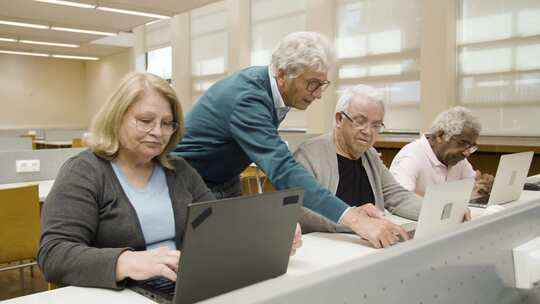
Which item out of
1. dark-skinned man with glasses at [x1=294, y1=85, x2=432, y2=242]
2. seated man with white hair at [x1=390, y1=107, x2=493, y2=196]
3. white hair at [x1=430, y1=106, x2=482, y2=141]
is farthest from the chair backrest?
white hair at [x1=430, y1=106, x2=482, y2=141]

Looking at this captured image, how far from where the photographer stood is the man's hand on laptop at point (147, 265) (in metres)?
1.05

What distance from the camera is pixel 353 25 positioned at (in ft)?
19.4

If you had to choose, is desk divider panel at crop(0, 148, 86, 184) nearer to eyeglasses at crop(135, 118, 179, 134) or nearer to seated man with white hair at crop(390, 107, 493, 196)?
eyeglasses at crop(135, 118, 179, 134)

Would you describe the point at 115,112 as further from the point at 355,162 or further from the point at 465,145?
the point at 465,145

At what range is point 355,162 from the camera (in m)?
2.00

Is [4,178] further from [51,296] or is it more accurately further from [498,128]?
[498,128]

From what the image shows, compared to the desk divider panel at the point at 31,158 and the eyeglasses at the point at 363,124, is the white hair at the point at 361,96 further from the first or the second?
the desk divider panel at the point at 31,158

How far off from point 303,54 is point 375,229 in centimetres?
61

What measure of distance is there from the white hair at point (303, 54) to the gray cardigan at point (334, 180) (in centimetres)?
36

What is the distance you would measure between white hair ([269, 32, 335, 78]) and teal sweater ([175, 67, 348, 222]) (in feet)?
0.35

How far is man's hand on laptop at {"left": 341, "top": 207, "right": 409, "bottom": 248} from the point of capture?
4.70ft

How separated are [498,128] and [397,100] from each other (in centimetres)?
119

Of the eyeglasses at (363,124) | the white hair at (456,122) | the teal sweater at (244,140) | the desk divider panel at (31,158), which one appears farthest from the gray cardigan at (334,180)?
the desk divider panel at (31,158)

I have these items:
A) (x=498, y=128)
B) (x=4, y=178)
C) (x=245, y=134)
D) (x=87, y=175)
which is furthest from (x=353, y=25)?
(x=87, y=175)
